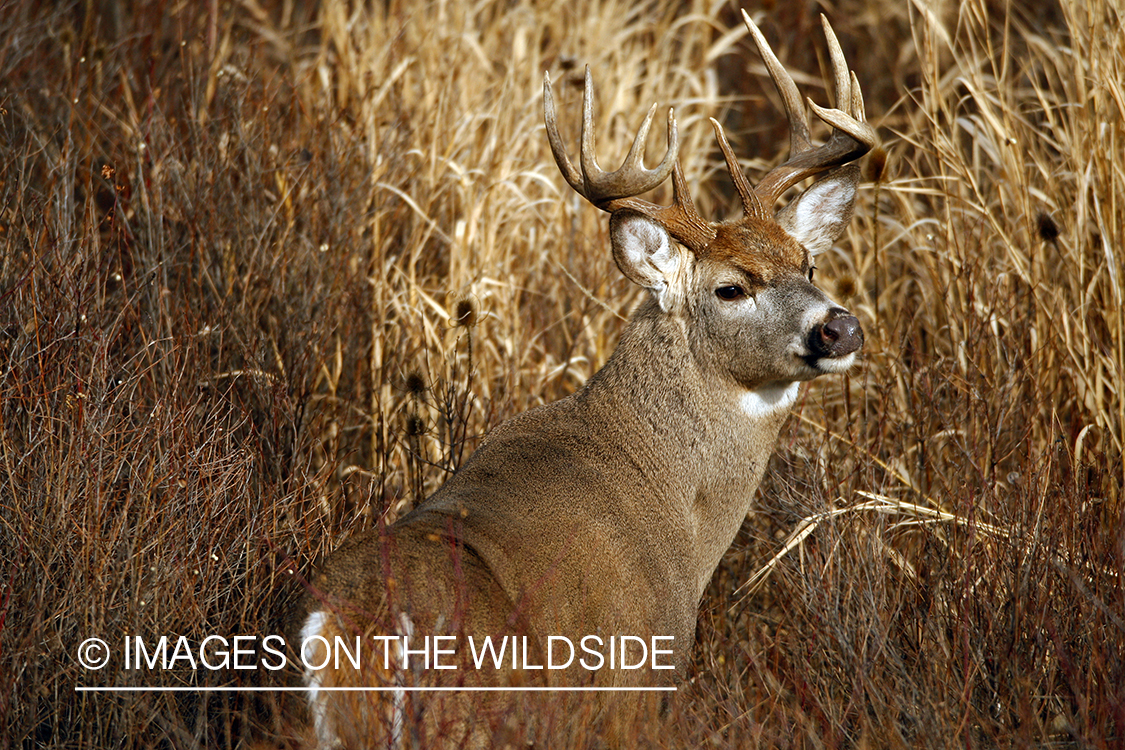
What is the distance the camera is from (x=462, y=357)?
5020 mm

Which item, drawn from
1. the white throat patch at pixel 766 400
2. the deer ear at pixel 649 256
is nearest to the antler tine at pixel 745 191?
the deer ear at pixel 649 256

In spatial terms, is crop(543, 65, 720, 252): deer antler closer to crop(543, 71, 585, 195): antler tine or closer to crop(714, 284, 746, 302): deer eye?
crop(543, 71, 585, 195): antler tine

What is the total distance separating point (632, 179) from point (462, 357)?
1.70m

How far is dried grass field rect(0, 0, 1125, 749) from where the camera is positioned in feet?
10.1

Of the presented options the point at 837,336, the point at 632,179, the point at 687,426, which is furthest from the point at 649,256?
the point at 837,336

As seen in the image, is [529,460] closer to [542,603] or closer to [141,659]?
[542,603]

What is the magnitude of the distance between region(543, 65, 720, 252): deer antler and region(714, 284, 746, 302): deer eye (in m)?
0.16

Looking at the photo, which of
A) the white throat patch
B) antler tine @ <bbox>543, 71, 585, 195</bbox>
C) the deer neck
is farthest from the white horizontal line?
antler tine @ <bbox>543, 71, 585, 195</bbox>

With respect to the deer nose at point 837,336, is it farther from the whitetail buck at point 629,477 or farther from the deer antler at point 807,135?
the deer antler at point 807,135

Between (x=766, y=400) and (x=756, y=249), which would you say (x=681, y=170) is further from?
(x=766, y=400)

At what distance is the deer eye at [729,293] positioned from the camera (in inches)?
139

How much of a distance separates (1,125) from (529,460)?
9.78ft

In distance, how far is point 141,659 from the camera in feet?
10.1

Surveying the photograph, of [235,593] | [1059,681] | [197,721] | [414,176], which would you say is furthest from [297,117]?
[1059,681]
